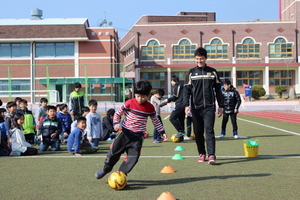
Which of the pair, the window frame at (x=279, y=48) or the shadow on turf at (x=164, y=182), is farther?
the window frame at (x=279, y=48)

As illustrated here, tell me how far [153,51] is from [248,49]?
13105 millimetres

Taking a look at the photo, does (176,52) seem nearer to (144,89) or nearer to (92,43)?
(92,43)

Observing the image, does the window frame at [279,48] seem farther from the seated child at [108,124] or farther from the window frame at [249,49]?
the seated child at [108,124]

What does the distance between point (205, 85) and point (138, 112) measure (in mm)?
2395

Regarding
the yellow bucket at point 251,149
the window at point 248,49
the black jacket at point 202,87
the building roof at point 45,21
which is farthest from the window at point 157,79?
the black jacket at point 202,87

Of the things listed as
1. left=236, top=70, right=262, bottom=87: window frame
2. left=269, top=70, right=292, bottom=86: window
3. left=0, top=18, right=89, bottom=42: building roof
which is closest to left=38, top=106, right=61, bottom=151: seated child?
left=0, top=18, right=89, bottom=42: building roof

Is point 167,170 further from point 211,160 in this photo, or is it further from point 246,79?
point 246,79

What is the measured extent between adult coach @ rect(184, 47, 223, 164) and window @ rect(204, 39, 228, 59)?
49937mm

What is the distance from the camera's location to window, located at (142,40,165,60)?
57.6 metres

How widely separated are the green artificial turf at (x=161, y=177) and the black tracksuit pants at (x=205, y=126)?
0.33 meters

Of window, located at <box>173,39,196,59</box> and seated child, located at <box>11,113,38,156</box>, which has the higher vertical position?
window, located at <box>173,39,196,59</box>

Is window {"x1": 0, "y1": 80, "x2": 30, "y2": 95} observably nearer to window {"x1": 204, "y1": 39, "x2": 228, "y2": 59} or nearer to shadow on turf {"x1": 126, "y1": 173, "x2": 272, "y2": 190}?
shadow on turf {"x1": 126, "y1": 173, "x2": 272, "y2": 190}

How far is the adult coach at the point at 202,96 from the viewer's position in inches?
313

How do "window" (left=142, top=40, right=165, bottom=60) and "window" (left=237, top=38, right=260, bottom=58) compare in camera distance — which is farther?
"window" (left=142, top=40, right=165, bottom=60)
